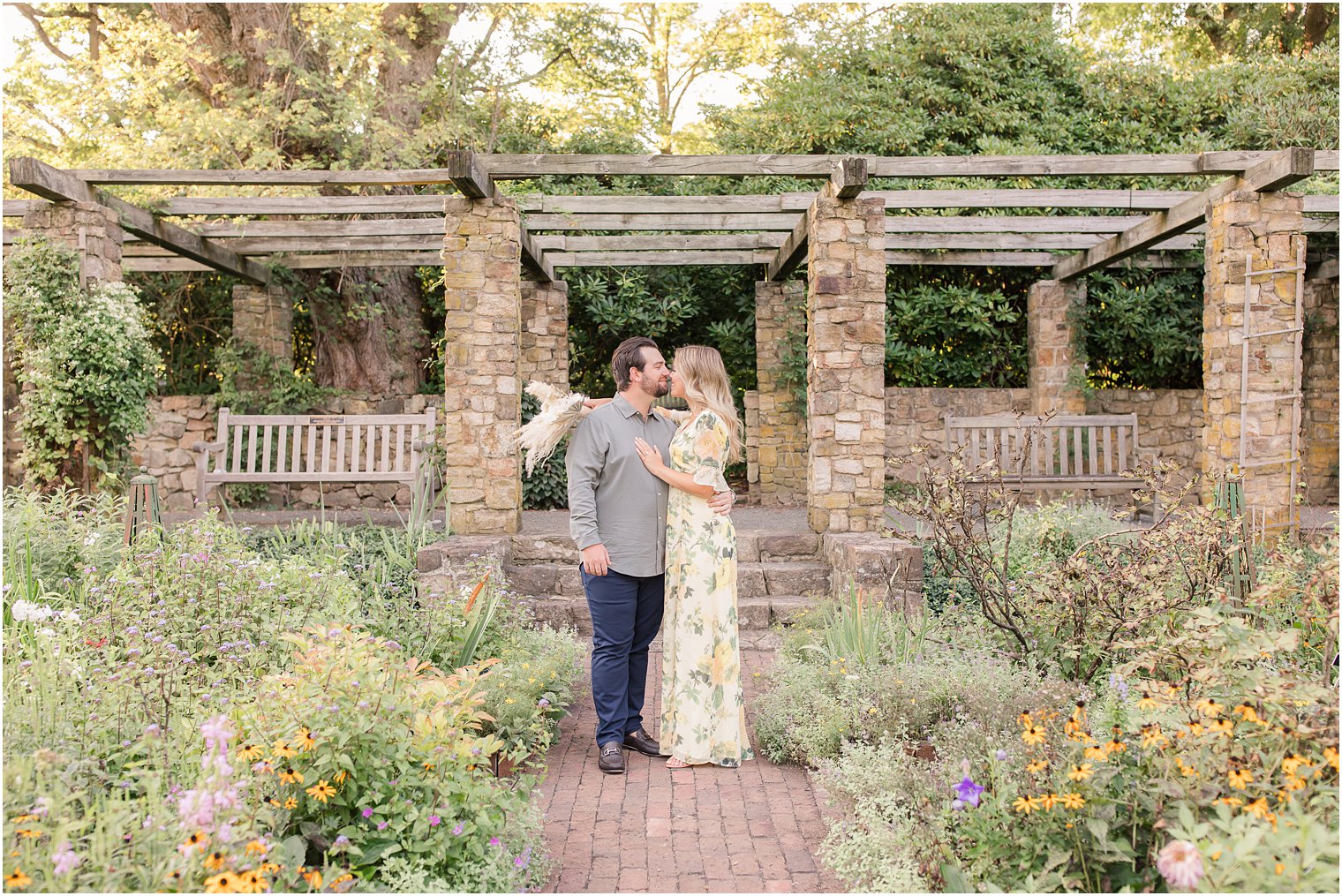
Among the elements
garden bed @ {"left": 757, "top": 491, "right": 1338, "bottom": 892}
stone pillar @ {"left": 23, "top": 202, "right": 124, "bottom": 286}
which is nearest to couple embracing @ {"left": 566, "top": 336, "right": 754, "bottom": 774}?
garden bed @ {"left": 757, "top": 491, "right": 1338, "bottom": 892}

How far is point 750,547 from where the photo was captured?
23.3ft

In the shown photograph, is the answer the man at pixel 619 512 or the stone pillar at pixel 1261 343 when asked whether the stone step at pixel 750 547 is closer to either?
the man at pixel 619 512

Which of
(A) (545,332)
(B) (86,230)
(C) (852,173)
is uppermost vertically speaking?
(C) (852,173)

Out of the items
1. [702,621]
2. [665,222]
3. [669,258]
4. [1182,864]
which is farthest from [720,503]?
[669,258]

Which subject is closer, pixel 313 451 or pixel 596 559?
pixel 596 559

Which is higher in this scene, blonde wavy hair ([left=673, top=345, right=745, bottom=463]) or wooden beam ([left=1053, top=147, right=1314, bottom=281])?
wooden beam ([left=1053, top=147, right=1314, bottom=281])

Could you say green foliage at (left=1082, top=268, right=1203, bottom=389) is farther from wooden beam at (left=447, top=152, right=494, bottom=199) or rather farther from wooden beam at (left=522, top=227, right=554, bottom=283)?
wooden beam at (left=447, top=152, right=494, bottom=199)

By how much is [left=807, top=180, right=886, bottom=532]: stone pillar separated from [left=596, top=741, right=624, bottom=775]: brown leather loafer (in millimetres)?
3262

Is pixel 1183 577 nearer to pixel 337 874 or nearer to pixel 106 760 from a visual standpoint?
pixel 337 874

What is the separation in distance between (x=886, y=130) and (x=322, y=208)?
22.6 ft

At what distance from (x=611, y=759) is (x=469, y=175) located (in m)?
4.13

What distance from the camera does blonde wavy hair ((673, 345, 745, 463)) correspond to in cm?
409

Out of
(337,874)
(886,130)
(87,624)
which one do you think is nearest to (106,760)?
(337,874)

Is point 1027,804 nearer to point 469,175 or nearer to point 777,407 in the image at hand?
point 469,175
